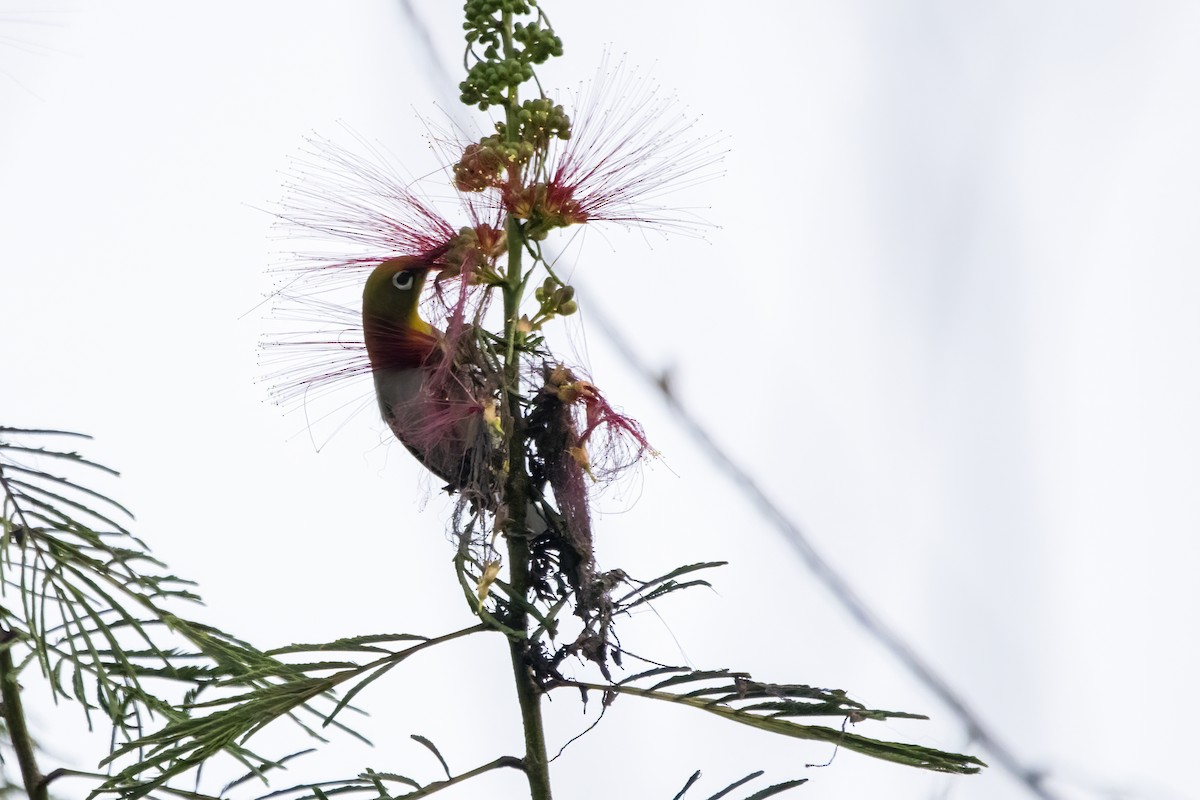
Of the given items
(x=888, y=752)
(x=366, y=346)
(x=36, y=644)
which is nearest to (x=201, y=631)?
(x=36, y=644)

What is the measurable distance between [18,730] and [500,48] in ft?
1.99

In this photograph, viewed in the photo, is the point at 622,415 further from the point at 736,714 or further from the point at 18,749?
the point at 18,749

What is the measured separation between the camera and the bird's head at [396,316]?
100 centimetres

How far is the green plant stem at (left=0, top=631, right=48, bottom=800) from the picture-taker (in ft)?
3.18

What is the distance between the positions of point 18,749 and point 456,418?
16.0 inches

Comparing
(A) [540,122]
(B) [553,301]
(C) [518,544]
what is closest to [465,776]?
(C) [518,544]

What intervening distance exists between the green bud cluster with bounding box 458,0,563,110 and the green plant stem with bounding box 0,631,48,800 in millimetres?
526

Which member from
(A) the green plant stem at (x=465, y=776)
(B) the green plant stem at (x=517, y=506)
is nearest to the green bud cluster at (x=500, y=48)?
(B) the green plant stem at (x=517, y=506)

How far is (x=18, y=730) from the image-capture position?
97cm

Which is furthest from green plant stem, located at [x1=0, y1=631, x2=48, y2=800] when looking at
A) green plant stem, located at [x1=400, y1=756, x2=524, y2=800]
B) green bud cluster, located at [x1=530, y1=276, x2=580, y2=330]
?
green bud cluster, located at [x1=530, y1=276, x2=580, y2=330]

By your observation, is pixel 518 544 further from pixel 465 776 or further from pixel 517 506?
pixel 465 776

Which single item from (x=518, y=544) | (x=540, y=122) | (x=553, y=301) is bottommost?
(x=518, y=544)

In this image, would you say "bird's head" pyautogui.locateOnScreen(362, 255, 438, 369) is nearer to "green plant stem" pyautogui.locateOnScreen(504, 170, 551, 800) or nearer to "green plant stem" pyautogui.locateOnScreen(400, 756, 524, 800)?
"green plant stem" pyautogui.locateOnScreen(504, 170, 551, 800)

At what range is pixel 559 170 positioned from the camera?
94cm
